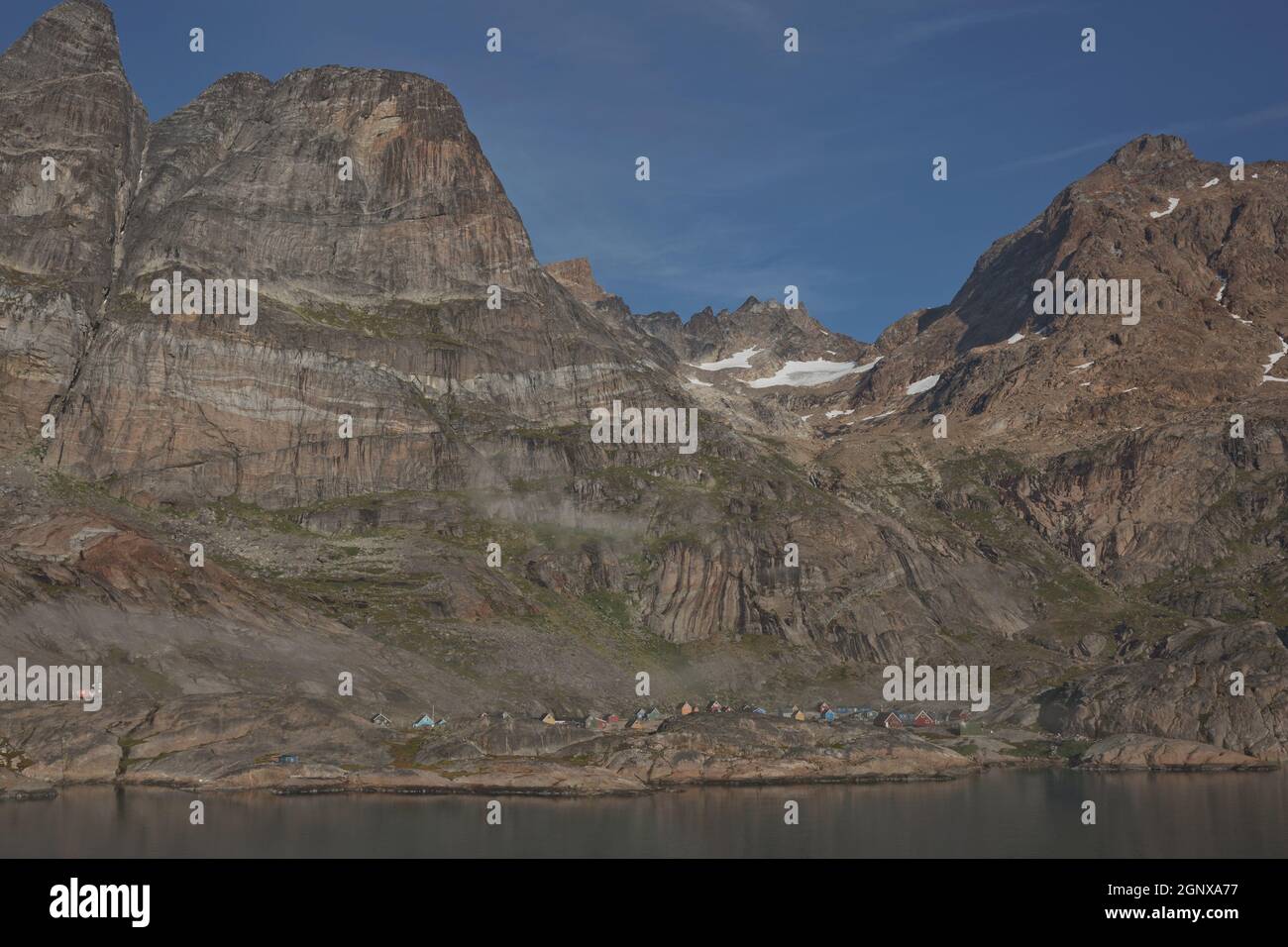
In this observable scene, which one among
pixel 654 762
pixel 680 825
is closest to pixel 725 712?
pixel 654 762

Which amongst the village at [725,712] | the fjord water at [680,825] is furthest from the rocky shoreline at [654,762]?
the village at [725,712]

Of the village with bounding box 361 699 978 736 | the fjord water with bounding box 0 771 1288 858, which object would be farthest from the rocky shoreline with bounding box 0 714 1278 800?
the village with bounding box 361 699 978 736

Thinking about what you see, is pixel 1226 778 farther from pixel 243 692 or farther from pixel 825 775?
pixel 243 692

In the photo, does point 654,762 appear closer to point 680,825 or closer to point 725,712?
point 725,712

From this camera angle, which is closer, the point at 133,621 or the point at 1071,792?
the point at 1071,792
